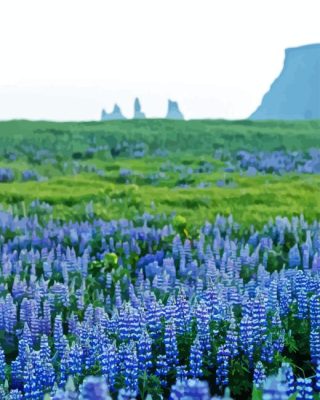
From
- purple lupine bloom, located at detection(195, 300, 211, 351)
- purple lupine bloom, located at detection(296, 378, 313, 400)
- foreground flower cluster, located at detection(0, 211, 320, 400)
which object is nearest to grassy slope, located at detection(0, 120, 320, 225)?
foreground flower cluster, located at detection(0, 211, 320, 400)

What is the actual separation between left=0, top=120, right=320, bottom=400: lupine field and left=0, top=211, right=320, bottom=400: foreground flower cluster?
1cm

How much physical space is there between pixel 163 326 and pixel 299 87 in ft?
421

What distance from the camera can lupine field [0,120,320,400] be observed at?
4500 millimetres

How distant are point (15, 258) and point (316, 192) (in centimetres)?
715

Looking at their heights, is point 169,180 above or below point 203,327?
below

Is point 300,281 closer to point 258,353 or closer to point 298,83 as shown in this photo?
point 258,353

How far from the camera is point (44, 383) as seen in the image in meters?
4.60

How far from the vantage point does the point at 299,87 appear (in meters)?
130

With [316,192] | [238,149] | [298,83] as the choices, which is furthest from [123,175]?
[298,83]

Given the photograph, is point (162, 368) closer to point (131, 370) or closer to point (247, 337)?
point (131, 370)

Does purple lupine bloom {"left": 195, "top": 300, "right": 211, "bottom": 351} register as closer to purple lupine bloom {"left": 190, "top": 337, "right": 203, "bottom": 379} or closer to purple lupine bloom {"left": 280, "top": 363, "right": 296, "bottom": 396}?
purple lupine bloom {"left": 190, "top": 337, "right": 203, "bottom": 379}

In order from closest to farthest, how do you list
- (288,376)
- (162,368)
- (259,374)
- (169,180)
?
(288,376) < (259,374) < (162,368) < (169,180)

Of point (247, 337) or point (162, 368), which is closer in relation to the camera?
point (162, 368)

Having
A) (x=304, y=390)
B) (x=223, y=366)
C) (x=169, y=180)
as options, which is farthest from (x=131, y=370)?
(x=169, y=180)
